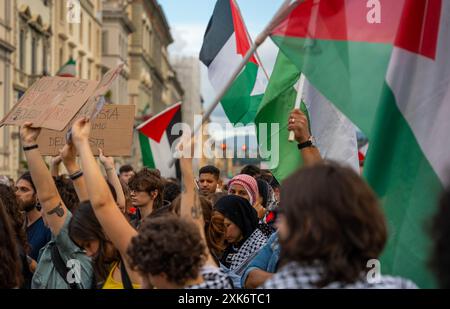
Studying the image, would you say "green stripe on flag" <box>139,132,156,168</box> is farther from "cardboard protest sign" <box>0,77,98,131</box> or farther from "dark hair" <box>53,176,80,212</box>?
"cardboard protest sign" <box>0,77,98,131</box>

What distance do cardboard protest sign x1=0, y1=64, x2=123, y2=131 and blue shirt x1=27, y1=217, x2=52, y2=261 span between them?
2.95ft

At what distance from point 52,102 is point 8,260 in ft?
5.21

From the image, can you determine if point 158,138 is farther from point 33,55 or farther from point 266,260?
point 33,55

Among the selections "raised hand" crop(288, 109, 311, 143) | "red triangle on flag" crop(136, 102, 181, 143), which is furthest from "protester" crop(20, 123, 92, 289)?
"red triangle on flag" crop(136, 102, 181, 143)

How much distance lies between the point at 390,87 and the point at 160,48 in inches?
3663

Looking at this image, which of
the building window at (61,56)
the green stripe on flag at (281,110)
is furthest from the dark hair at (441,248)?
the building window at (61,56)

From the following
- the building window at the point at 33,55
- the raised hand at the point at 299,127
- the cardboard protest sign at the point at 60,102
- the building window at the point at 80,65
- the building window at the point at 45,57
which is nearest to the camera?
the raised hand at the point at 299,127

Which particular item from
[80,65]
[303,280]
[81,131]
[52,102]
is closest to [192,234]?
[303,280]

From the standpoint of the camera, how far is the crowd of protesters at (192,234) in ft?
9.25

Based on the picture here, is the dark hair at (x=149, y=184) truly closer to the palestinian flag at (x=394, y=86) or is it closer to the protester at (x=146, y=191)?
the protester at (x=146, y=191)

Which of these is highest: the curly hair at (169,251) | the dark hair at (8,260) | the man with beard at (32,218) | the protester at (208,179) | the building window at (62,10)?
the building window at (62,10)

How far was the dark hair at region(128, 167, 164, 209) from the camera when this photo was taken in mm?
6551

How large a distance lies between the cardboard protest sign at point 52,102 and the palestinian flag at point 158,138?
655 centimetres
